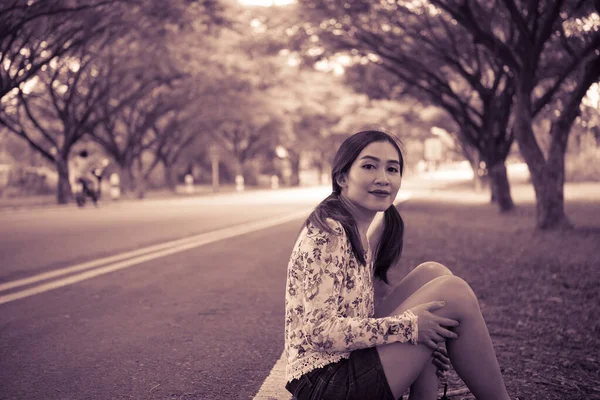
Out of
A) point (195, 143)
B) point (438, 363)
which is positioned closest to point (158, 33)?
point (438, 363)

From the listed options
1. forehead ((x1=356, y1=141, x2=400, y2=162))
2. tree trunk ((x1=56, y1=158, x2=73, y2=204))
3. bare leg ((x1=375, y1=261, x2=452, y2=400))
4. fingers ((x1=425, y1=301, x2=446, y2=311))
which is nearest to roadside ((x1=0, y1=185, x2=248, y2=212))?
tree trunk ((x1=56, y1=158, x2=73, y2=204))

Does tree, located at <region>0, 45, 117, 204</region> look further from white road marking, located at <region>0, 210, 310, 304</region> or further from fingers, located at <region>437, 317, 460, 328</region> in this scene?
fingers, located at <region>437, 317, 460, 328</region>

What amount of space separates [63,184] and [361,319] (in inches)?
861

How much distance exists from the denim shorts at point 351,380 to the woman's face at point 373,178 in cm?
63

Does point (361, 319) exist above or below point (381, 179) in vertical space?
below

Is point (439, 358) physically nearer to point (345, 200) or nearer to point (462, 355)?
point (462, 355)

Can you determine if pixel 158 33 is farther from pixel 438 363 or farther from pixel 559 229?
pixel 438 363

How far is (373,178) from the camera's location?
2.42 meters

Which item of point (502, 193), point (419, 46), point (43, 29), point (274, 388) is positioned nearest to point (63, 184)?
point (43, 29)

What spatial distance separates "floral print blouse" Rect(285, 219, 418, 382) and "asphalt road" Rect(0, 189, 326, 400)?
3.04 ft

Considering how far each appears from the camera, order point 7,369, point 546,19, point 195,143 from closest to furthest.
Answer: point 7,369
point 546,19
point 195,143

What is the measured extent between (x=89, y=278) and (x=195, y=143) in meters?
31.4

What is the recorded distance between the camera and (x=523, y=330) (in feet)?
13.8

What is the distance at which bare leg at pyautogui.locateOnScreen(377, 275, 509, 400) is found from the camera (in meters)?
2.29
